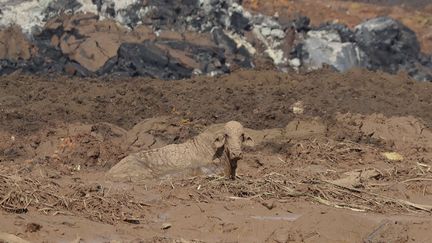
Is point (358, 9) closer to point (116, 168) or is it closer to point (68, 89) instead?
point (68, 89)

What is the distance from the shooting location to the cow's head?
13094 mm

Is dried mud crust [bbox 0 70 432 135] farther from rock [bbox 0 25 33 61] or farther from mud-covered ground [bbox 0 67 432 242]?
rock [bbox 0 25 33 61]

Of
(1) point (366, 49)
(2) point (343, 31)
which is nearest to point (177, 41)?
(2) point (343, 31)

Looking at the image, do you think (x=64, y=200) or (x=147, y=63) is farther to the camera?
(x=147, y=63)

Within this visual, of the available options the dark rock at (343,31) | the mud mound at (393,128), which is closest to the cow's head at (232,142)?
the mud mound at (393,128)

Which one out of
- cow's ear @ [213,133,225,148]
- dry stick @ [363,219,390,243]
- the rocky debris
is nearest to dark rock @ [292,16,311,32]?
the rocky debris

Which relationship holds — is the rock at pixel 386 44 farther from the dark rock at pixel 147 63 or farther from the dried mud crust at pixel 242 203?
the dried mud crust at pixel 242 203

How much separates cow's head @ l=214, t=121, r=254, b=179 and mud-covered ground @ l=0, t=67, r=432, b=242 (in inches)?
12.2

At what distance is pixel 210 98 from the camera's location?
800 inches

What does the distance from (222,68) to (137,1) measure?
4.55m

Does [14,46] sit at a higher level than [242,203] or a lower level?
lower

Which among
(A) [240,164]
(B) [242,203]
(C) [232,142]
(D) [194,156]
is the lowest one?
(A) [240,164]

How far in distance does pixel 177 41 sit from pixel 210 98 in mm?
5791

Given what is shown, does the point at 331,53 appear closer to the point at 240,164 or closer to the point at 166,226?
the point at 240,164
